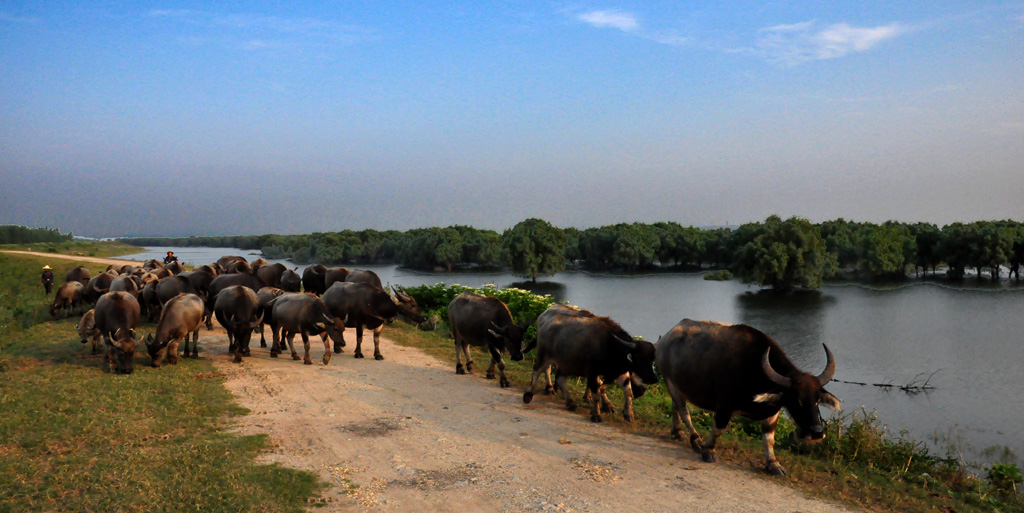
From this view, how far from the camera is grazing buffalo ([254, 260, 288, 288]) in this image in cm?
2223

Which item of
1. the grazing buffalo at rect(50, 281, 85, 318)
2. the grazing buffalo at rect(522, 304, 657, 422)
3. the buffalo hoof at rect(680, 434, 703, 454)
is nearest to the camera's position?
the buffalo hoof at rect(680, 434, 703, 454)

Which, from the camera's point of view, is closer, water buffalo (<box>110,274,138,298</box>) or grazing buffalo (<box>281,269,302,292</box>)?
water buffalo (<box>110,274,138,298</box>)

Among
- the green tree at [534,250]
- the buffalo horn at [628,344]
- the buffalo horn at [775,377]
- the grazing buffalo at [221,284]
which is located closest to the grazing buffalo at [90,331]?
the grazing buffalo at [221,284]

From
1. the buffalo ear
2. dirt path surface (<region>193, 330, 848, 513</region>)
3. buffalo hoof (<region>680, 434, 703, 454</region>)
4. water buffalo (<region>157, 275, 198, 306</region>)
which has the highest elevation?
water buffalo (<region>157, 275, 198, 306</region>)

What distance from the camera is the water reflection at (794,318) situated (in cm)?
3061

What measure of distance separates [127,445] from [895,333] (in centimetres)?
3998

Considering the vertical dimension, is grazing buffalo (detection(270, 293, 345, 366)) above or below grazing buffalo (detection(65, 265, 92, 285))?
below

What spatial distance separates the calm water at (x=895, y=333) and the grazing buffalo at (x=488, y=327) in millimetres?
11787

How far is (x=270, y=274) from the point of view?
22406 millimetres

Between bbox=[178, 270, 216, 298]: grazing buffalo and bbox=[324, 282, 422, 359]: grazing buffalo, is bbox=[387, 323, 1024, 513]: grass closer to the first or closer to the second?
bbox=[324, 282, 422, 359]: grazing buffalo

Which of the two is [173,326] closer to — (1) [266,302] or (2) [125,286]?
(1) [266,302]

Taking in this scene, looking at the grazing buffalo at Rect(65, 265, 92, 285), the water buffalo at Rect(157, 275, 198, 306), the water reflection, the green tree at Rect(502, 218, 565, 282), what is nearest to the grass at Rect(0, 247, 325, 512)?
the water buffalo at Rect(157, 275, 198, 306)

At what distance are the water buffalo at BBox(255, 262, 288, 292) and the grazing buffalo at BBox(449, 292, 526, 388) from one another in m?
11.0

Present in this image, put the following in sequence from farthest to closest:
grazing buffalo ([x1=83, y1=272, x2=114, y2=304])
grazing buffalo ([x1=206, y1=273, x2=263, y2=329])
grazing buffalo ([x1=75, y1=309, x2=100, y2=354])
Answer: grazing buffalo ([x1=83, y1=272, x2=114, y2=304]), grazing buffalo ([x1=206, y1=273, x2=263, y2=329]), grazing buffalo ([x1=75, y1=309, x2=100, y2=354])
